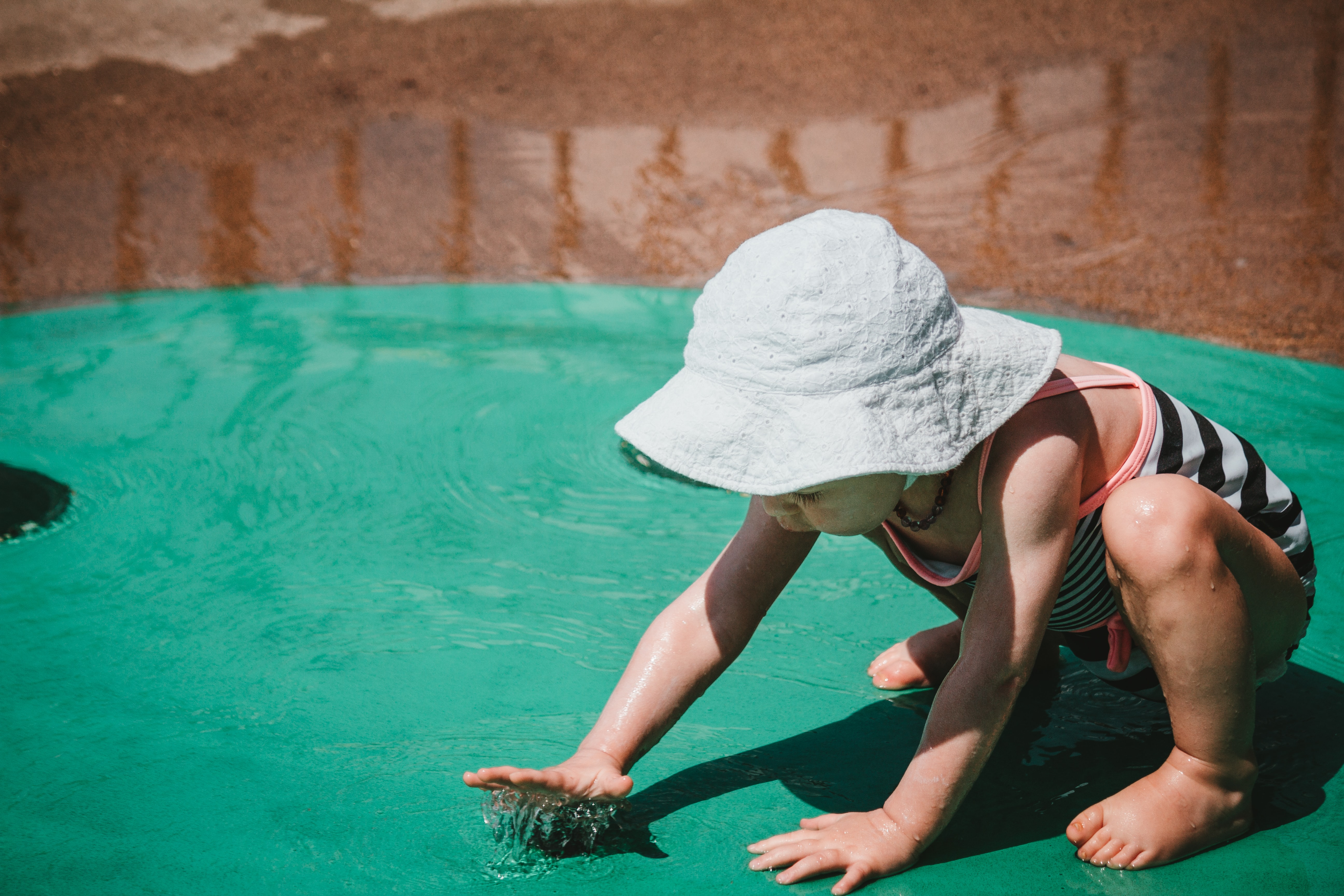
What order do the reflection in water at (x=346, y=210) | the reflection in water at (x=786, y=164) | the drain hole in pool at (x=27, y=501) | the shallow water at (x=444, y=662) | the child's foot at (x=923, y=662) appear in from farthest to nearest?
the reflection in water at (x=786, y=164)
the reflection in water at (x=346, y=210)
the drain hole in pool at (x=27, y=501)
the child's foot at (x=923, y=662)
the shallow water at (x=444, y=662)

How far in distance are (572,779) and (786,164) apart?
4695 mm

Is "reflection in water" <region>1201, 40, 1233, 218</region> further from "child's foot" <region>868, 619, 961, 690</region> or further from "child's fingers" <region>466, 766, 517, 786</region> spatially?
"child's fingers" <region>466, 766, 517, 786</region>

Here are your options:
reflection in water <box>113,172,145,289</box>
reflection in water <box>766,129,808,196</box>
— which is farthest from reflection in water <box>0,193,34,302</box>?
reflection in water <box>766,129,808,196</box>

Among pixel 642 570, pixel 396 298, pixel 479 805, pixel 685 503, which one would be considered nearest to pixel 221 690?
pixel 479 805

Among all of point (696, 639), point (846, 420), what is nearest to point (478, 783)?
point (696, 639)

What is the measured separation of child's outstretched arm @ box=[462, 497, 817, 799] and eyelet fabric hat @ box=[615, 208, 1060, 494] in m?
0.37

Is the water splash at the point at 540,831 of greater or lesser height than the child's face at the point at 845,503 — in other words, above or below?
below

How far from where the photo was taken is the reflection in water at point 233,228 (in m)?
5.23

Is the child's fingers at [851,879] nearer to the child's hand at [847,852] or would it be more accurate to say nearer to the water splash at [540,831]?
the child's hand at [847,852]

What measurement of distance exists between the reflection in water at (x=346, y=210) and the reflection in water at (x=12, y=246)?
4.71 feet

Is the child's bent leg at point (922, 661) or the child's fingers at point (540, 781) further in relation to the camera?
the child's bent leg at point (922, 661)

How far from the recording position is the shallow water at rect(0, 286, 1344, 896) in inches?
60.5

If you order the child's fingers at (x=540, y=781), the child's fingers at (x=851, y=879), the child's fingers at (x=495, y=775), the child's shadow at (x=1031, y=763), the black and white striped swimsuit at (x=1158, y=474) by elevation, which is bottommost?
the child's shadow at (x=1031, y=763)

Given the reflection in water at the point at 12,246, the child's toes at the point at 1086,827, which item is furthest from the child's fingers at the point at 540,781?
the reflection in water at the point at 12,246
